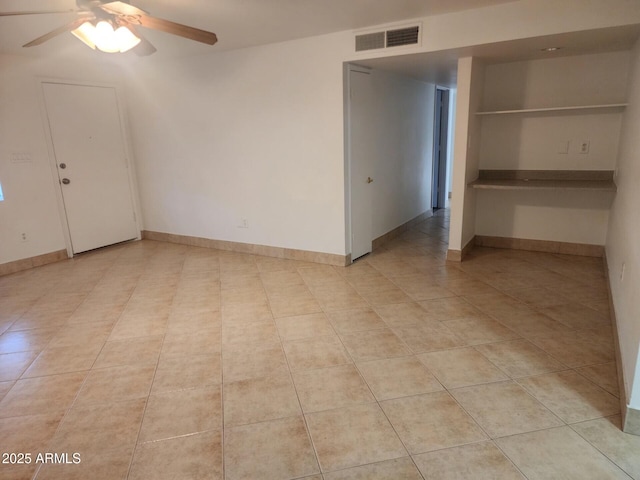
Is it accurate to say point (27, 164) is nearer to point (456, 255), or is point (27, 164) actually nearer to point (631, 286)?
point (456, 255)

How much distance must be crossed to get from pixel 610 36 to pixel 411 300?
8.93 feet

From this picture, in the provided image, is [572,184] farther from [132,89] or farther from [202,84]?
[132,89]

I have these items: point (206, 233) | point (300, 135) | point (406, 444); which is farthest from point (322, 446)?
point (206, 233)

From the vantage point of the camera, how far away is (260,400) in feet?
7.30

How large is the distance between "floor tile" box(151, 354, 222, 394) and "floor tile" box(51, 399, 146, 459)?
189mm

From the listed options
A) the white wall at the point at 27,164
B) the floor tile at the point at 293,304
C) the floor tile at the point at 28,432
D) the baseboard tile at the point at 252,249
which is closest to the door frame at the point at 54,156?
the white wall at the point at 27,164

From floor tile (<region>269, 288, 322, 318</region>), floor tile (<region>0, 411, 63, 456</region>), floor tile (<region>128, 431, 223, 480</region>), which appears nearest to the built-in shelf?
floor tile (<region>269, 288, 322, 318</region>)

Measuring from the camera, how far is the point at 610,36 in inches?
128

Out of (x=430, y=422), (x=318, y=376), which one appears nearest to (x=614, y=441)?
(x=430, y=422)

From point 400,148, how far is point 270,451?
448 centimetres

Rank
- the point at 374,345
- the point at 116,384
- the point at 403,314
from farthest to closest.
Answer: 1. the point at 403,314
2. the point at 374,345
3. the point at 116,384

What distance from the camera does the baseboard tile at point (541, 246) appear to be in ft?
14.8

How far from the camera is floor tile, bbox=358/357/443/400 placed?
2266 millimetres

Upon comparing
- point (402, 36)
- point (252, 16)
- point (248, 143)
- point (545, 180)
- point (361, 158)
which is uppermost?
point (252, 16)
